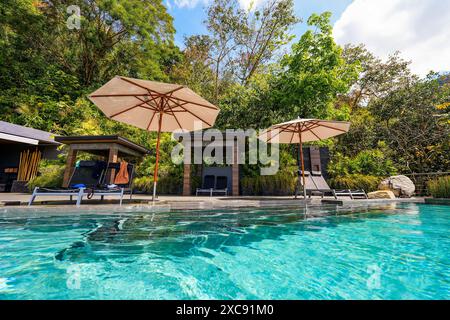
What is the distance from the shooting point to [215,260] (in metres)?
2.21

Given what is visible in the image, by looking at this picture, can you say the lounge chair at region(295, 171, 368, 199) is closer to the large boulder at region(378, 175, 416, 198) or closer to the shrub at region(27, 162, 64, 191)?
the large boulder at region(378, 175, 416, 198)

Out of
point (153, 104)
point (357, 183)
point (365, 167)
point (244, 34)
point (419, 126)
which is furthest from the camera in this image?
point (244, 34)

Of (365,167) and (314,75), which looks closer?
(365,167)

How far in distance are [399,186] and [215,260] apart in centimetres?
1036

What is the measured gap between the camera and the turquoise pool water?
1.57 meters

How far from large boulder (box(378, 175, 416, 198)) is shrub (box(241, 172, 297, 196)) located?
4006mm

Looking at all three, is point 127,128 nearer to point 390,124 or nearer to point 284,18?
point 284,18

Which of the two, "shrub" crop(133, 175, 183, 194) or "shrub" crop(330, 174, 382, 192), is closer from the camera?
"shrub" crop(330, 174, 382, 192)

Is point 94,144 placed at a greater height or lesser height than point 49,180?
greater

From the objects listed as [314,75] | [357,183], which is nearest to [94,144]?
[314,75]

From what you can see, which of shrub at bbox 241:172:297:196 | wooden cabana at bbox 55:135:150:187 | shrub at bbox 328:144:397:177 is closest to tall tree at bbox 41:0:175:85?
wooden cabana at bbox 55:135:150:187

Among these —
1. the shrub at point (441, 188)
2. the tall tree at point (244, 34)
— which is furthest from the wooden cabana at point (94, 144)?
the shrub at point (441, 188)

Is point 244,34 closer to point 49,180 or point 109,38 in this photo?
point 109,38

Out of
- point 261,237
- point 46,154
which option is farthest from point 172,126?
point 46,154
